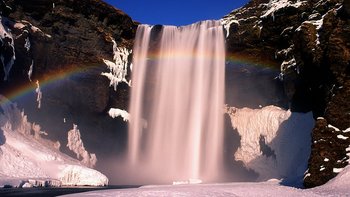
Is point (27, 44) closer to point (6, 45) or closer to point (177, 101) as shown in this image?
point (6, 45)

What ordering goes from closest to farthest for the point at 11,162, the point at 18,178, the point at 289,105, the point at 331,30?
the point at 331,30, the point at 18,178, the point at 11,162, the point at 289,105

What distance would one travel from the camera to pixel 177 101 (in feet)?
155

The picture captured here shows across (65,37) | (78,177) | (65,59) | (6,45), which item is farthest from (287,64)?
(6,45)

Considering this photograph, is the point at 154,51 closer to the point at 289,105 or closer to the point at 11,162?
the point at 289,105

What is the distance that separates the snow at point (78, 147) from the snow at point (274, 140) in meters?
17.6

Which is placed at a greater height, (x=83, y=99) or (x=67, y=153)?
(x=83, y=99)

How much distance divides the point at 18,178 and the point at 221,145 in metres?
23.7

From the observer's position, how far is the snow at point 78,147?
4747cm

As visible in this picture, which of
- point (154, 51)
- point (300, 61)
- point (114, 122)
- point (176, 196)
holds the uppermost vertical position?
point (154, 51)

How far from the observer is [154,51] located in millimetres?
47719

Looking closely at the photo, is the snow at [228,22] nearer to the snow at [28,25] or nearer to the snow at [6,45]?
the snow at [28,25]

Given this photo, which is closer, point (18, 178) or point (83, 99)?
point (18, 178)

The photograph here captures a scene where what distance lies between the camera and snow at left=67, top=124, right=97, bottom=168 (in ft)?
156

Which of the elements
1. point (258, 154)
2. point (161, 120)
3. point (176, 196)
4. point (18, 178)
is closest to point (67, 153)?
point (161, 120)
